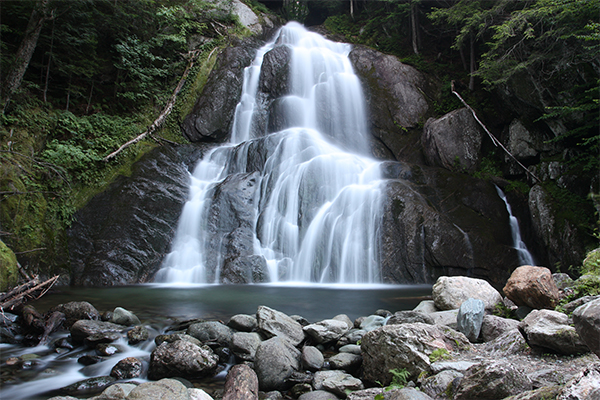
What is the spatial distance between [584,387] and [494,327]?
2655mm

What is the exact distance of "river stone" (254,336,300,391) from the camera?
3545mm

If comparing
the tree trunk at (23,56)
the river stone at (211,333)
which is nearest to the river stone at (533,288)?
the river stone at (211,333)

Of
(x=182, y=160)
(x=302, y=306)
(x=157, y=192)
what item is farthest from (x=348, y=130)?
(x=302, y=306)

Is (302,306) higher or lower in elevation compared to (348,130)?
lower

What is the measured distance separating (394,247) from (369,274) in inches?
41.9

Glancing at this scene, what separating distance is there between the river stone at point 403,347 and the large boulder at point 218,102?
43.6ft

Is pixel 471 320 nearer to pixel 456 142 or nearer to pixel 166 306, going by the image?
pixel 166 306

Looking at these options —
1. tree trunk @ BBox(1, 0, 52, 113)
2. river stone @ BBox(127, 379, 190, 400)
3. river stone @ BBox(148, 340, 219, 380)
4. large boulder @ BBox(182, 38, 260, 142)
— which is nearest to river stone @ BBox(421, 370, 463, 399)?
river stone @ BBox(127, 379, 190, 400)

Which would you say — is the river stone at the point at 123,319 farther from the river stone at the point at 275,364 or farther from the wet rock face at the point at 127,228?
the wet rock face at the point at 127,228

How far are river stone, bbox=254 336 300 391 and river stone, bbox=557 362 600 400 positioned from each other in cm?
Answer: 264

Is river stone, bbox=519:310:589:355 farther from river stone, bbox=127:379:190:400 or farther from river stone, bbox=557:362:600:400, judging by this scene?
river stone, bbox=127:379:190:400

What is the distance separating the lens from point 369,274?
960cm

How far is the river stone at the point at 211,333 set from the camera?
4.48 metres

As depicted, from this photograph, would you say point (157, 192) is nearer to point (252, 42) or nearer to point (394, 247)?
point (394, 247)
